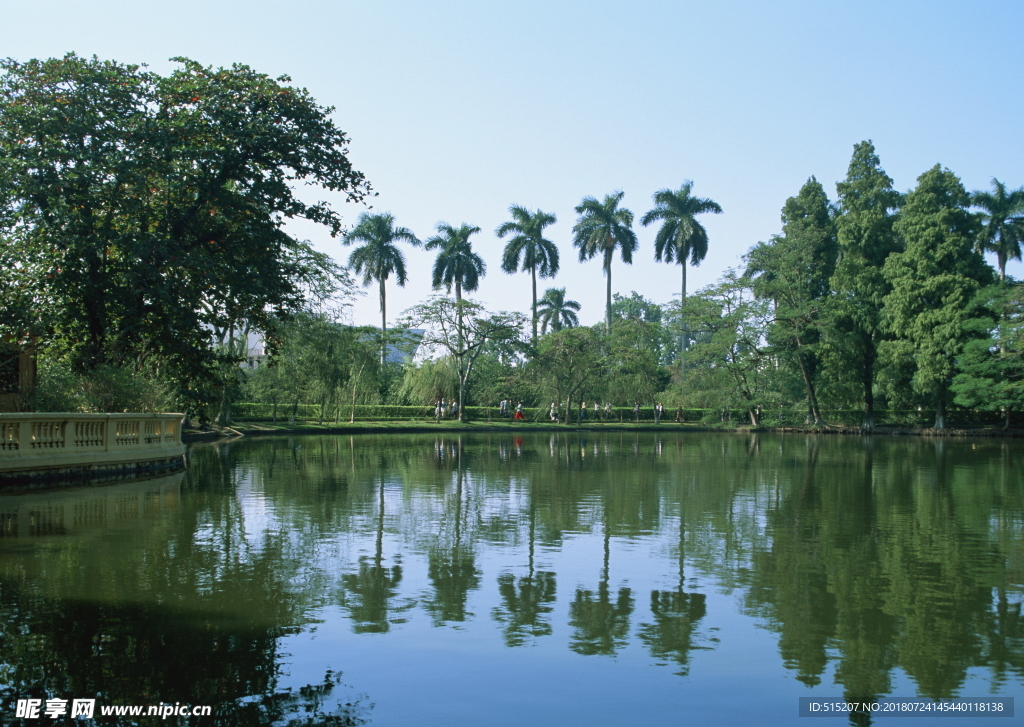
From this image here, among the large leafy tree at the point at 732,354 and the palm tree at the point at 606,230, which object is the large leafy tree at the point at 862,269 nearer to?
the large leafy tree at the point at 732,354

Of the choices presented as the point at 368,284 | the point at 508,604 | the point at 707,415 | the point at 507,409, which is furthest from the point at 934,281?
the point at 508,604

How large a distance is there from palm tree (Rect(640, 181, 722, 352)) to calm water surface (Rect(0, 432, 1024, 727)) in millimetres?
50963

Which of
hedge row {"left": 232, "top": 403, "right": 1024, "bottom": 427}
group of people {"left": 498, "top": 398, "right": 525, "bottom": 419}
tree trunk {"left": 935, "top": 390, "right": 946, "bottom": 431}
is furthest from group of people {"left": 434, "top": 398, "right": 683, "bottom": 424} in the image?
tree trunk {"left": 935, "top": 390, "right": 946, "bottom": 431}

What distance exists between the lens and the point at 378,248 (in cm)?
6328

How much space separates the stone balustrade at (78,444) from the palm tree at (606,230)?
152 feet

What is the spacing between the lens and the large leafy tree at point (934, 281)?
46.0 m

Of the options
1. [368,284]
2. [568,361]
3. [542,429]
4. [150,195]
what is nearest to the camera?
[150,195]

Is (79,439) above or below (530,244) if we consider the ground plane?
below

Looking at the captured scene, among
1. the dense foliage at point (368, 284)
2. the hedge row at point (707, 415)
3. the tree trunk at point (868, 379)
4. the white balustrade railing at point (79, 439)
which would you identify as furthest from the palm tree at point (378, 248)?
the white balustrade railing at point (79, 439)

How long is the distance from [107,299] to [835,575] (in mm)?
18533

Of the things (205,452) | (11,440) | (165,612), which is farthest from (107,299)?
(165,612)

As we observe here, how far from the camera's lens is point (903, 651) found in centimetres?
603

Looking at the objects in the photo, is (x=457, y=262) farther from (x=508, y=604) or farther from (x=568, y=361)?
(x=508, y=604)

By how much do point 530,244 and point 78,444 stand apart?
48529 millimetres
